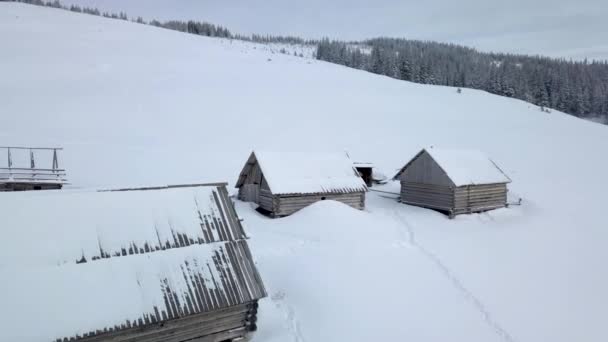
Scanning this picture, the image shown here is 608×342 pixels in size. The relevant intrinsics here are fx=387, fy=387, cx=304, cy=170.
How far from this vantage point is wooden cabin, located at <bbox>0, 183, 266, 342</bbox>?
7.77 meters

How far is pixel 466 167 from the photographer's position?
2741 cm

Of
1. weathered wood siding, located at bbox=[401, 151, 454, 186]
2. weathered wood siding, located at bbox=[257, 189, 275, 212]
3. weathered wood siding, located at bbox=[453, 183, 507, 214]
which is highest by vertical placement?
weathered wood siding, located at bbox=[401, 151, 454, 186]

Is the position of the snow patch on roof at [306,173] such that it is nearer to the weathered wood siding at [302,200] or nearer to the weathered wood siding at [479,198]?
the weathered wood siding at [302,200]

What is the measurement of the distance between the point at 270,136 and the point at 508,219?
26530 mm

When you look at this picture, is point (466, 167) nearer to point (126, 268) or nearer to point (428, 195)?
point (428, 195)

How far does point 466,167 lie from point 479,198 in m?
2.34

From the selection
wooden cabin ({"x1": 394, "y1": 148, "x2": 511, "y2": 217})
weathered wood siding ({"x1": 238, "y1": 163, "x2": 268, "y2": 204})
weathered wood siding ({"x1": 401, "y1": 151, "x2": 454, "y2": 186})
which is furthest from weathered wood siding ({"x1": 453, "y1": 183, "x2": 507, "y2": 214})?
weathered wood siding ({"x1": 238, "y1": 163, "x2": 268, "y2": 204})

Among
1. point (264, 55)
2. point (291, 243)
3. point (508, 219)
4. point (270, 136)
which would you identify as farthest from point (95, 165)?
point (264, 55)

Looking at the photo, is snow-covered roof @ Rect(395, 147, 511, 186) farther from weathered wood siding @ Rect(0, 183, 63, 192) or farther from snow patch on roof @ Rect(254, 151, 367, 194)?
weathered wood siding @ Rect(0, 183, 63, 192)

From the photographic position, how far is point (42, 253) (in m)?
8.28

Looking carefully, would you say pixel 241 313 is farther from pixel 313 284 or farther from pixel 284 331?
pixel 313 284

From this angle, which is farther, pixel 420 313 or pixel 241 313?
pixel 420 313

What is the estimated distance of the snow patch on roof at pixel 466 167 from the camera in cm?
2600

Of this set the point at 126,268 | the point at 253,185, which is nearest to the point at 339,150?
the point at 253,185
